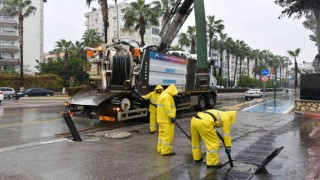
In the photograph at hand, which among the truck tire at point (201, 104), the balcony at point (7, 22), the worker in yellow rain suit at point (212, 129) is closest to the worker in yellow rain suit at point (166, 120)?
the worker in yellow rain suit at point (212, 129)

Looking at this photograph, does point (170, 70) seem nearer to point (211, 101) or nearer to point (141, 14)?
point (211, 101)

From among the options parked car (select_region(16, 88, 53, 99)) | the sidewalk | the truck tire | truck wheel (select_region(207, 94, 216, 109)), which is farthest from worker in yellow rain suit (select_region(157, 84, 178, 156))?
parked car (select_region(16, 88, 53, 99))

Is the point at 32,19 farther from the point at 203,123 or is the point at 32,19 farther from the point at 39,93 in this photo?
the point at 203,123

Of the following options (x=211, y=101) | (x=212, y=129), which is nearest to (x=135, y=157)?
(x=212, y=129)

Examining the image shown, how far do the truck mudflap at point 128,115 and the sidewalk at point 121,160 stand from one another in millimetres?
1376

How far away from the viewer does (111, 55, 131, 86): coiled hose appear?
39.5 feet

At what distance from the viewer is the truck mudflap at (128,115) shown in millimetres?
11281

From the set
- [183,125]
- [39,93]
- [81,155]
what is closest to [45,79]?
[39,93]

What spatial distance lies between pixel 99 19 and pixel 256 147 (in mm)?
96791

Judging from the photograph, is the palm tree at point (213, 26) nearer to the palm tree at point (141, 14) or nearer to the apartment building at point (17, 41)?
the palm tree at point (141, 14)

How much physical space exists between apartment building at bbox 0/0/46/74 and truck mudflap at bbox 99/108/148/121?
6092cm

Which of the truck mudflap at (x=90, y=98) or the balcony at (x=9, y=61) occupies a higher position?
the balcony at (x=9, y=61)

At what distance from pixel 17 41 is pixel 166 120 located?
2796 inches

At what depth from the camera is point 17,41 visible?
7100 centimetres
